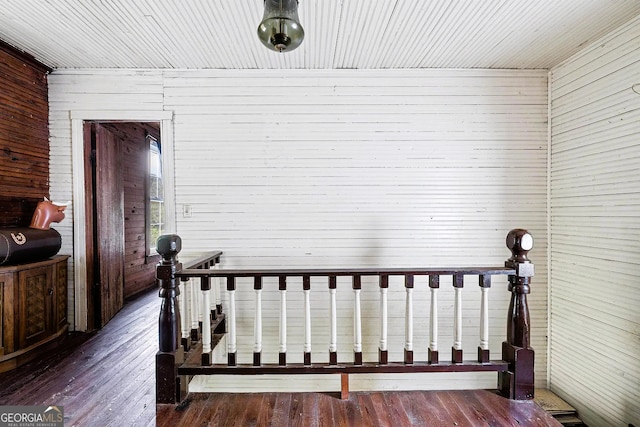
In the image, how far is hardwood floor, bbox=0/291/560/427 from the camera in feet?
6.28

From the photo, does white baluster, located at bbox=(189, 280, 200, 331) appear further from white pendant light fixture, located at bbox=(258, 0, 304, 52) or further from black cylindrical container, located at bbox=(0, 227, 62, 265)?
Answer: white pendant light fixture, located at bbox=(258, 0, 304, 52)

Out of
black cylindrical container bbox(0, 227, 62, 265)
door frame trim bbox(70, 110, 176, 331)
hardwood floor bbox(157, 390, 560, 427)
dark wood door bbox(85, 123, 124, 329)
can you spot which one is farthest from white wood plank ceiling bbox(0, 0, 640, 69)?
hardwood floor bbox(157, 390, 560, 427)

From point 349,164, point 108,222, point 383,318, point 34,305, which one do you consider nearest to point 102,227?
point 108,222

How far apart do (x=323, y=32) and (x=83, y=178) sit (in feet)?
9.61

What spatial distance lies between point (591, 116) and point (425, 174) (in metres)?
1.51

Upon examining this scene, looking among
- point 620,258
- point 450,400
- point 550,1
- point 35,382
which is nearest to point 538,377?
point 620,258

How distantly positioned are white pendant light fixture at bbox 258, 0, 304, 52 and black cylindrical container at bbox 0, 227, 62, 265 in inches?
108

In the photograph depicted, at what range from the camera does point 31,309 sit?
9.08ft

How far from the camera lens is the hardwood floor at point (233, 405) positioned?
6.28 ft

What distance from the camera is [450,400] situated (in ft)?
6.91

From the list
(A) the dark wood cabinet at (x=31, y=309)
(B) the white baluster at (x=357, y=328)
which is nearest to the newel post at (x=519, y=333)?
(B) the white baluster at (x=357, y=328)

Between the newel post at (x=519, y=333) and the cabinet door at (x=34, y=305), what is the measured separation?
12.8ft

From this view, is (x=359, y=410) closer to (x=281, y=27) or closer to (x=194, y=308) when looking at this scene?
(x=194, y=308)

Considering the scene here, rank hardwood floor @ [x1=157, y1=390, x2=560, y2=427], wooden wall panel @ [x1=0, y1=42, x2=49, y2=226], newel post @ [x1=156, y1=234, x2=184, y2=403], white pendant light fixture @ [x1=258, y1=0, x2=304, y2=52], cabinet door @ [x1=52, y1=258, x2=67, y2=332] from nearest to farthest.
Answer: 1. white pendant light fixture @ [x1=258, y1=0, x2=304, y2=52]
2. hardwood floor @ [x1=157, y1=390, x2=560, y2=427]
3. newel post @ [x1=156, y1=234, x2=184, y2=403]
4. wooden wall panel @ [x1=0, y1=42, x2=49, y2=226]
5. cabinet door @ [x1=52, y1=258, x2=67, y2=332]
